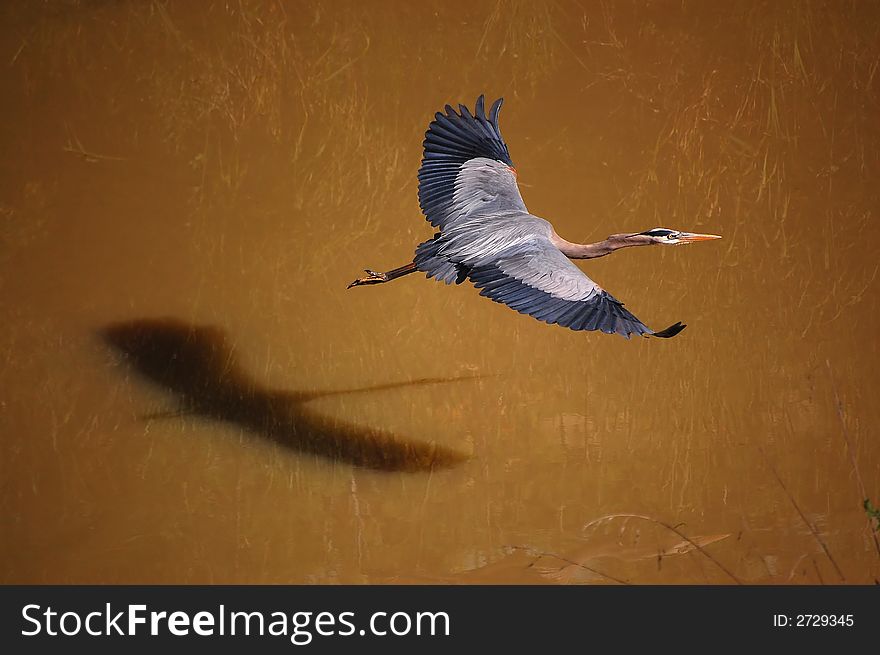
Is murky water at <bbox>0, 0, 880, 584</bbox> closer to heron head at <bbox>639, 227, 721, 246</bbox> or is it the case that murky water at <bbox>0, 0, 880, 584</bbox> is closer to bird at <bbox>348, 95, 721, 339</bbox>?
bird at <bbox>348, 95, 721, 339</bbox>

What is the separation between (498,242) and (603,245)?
302 mm

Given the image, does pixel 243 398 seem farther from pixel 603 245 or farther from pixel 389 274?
pixel 603 245

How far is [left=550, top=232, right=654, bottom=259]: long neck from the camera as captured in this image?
3137 millimetres

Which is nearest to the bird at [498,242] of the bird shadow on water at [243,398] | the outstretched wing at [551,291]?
the outstretched wing at [551,291]

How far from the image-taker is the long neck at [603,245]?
10.3 feet

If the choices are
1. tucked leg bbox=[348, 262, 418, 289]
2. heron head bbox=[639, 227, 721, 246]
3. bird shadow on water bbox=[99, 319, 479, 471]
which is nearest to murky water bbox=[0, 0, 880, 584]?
bird shadow on water bbox=[99, 319, 479, 471]

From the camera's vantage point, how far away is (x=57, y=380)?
3869 mm

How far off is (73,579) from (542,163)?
7.07ft

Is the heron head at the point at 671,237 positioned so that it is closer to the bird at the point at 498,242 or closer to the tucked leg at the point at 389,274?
the bird at the point at 498,242

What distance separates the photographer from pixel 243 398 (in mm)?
3873

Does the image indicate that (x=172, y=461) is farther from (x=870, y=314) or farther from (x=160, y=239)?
(x=870, y=314)

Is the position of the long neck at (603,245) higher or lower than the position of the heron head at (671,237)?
higher

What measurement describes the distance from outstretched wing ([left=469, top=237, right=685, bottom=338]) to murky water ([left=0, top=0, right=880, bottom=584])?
929mm

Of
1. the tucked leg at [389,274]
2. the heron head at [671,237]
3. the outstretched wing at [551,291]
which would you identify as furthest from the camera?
the tucked leg at [389,274]
